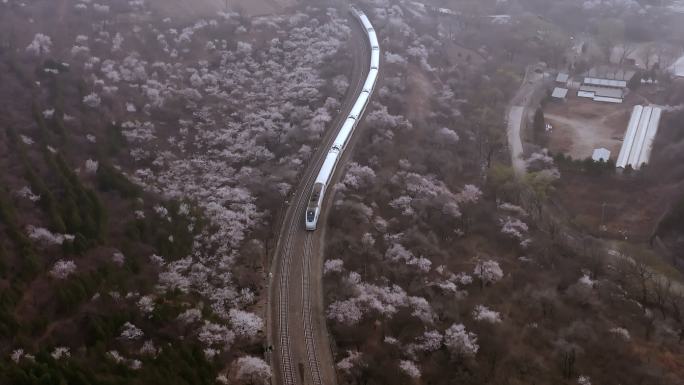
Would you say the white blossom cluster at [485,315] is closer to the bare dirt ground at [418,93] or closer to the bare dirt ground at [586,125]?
the bare dirt ground at [418,93]

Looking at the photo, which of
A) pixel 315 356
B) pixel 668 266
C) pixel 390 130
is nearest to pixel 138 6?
pixel 390 130

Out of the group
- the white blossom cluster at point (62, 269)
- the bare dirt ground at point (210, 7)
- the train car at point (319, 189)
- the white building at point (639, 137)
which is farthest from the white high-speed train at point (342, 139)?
the white building at point (639, 137)

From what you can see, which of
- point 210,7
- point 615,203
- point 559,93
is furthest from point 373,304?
point 210,7

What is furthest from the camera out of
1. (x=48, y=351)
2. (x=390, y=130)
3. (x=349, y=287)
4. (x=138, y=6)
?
(x=138, y=6)

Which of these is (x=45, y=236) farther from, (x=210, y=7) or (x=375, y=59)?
(x=210, y=7)

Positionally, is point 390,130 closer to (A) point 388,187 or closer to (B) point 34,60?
(A) point 388,187

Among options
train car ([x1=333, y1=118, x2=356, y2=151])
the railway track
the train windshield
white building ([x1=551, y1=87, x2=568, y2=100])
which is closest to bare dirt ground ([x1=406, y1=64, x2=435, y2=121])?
train car ([x1=333, y1=118, x2=356, y2=151])
